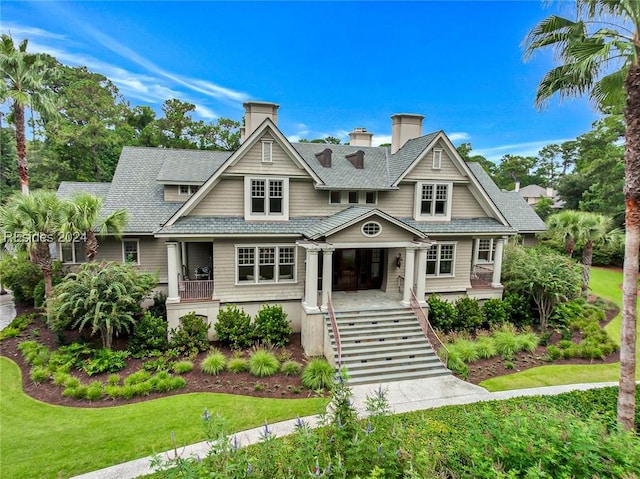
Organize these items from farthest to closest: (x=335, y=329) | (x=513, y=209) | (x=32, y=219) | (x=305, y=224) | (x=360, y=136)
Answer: (x=513, y=209), (x=360, y=136), (x=305, y=224), (x=32, y=219), (x=335, y=329)

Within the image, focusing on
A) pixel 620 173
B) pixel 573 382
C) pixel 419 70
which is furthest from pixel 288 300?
pixel 620 173

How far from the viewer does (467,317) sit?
16.3 metres

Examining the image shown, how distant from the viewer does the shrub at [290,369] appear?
12062mm

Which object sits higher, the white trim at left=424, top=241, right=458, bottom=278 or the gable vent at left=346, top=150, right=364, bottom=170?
the gable vent at left=346, top=150, right=364, bottom=170

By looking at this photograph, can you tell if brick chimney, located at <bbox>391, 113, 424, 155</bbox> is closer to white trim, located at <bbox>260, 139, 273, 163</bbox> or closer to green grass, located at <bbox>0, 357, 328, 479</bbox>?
white trim, located at <bbox>260, 139, 273, 163</bbox>

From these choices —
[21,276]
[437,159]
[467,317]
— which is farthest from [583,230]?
[21,276]

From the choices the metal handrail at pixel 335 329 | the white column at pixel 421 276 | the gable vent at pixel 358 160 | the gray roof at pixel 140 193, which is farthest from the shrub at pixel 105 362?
the gable vent at pixel 358 160

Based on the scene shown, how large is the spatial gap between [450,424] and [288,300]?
8711 millimetres

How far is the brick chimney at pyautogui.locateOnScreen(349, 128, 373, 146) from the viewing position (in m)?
23.0

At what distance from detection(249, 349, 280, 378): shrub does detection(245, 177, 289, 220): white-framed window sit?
614 cm

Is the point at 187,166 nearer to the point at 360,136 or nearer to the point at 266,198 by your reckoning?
the point at 266,198

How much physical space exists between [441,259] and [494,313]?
3603 millimetres

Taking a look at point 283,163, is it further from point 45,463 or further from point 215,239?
point 45,463

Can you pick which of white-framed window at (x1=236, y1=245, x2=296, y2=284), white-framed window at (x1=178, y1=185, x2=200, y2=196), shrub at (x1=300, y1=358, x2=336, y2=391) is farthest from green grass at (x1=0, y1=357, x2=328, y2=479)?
white-framed window at (x1=178, y1=185, x2=200, y2=196)
